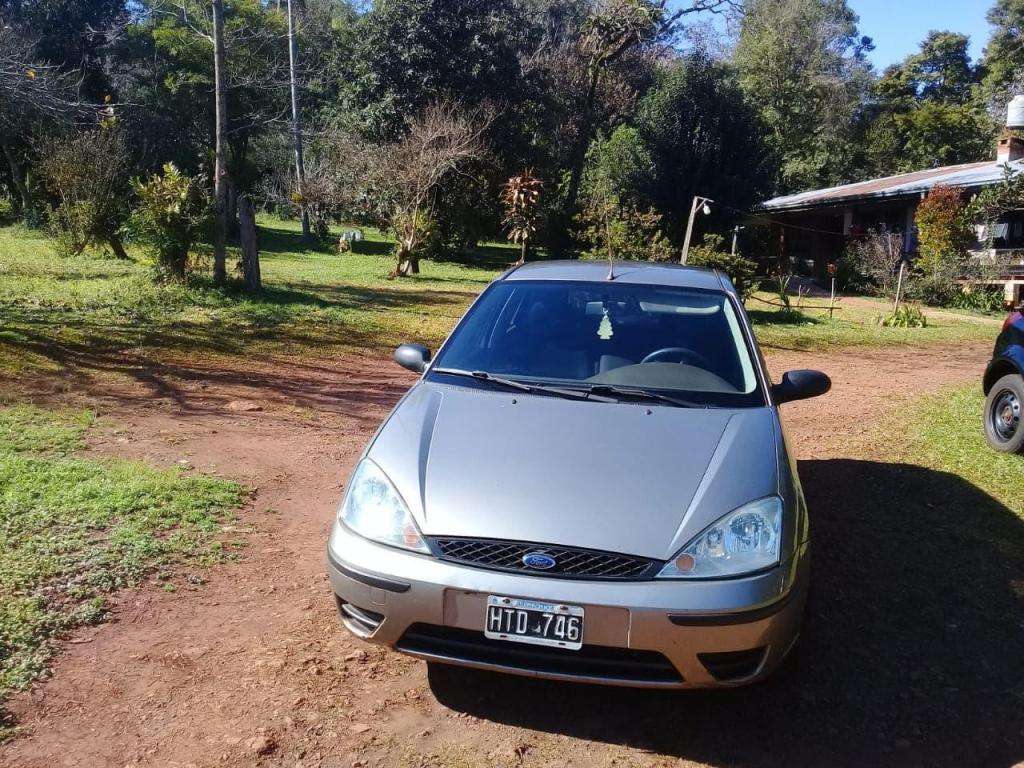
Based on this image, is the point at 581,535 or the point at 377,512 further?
the point at 377,512

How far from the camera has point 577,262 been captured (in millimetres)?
4930

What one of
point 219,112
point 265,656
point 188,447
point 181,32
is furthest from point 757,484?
point 181,32

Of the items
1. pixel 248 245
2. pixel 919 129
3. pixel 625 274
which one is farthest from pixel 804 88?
pixel 625 274

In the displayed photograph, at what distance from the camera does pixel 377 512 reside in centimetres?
305

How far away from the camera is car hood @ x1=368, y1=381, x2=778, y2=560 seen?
2.82m

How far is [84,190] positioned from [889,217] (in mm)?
22577

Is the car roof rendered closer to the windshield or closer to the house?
the windshield

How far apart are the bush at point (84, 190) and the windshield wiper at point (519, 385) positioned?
44.5 feet

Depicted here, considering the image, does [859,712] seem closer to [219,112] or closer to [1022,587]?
[1022,587]

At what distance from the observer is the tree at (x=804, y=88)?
131 feet

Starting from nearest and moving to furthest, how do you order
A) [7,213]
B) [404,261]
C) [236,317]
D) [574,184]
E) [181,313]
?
[181,313]
[236,317]
[404,261]
[7,213]
[574,184]

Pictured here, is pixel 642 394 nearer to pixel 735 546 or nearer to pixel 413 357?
pixel 735 546

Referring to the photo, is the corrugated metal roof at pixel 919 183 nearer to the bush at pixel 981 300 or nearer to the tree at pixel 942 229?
the tree at pixel 942 229

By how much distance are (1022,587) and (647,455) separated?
249cm
